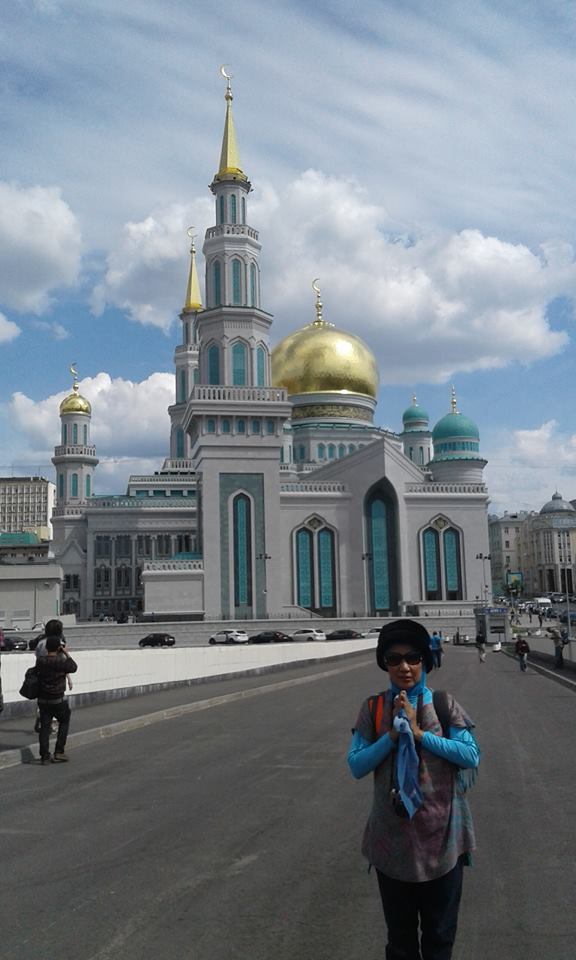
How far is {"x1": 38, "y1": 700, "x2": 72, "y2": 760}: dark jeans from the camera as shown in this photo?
11320 mm

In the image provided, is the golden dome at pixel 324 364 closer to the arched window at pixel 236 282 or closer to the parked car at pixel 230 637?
the arched window at pixel 236 282

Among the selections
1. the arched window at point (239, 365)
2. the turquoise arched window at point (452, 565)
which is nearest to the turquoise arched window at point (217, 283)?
the arched window at point (239, 365)

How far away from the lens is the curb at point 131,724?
1170 centimetres

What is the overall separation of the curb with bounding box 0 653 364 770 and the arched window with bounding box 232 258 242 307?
118 feet

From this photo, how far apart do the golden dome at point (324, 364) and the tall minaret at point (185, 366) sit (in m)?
7.05

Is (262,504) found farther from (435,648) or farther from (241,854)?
Result: (241,854)

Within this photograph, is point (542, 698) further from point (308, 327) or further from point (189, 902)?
point (308, 327)

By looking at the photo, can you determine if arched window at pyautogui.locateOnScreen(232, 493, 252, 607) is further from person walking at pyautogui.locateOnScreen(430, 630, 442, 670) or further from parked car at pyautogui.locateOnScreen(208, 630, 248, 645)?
person walking at pyautogui.locateOnScreen(430, 630, 442, 670)

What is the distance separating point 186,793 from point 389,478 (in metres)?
52.5

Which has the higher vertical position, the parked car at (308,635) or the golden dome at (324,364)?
the golden dome at (324,364)

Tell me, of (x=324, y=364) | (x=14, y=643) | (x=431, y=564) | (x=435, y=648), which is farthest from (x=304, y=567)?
(x=435, y=648)

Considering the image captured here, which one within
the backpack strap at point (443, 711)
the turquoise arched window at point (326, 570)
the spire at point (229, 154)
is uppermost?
the spire at point (229, 154)

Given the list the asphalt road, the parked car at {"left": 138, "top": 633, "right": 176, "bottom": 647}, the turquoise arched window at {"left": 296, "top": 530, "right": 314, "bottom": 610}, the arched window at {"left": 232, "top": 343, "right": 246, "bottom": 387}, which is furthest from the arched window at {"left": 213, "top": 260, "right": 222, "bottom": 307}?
the asphalt road

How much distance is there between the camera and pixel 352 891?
593 cm
